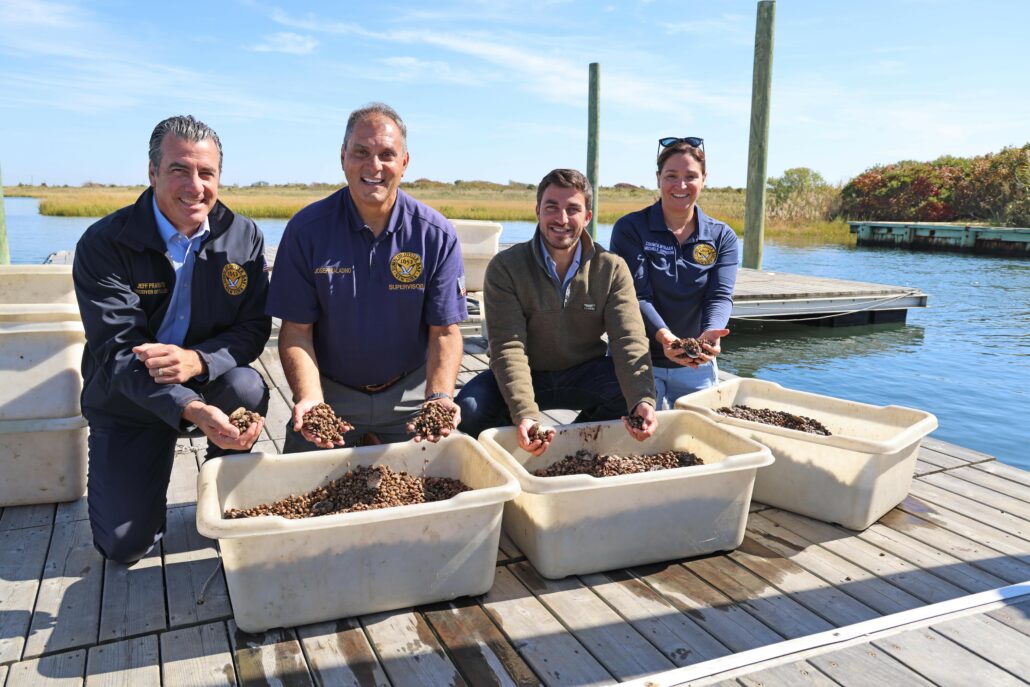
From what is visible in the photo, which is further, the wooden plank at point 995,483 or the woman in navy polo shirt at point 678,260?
the woman in navy polo shirt at point 678,260

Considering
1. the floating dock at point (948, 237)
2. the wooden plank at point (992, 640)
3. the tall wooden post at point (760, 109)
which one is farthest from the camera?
the floating dock at point (948, 237)

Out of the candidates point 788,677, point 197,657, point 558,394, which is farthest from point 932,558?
point 197,657

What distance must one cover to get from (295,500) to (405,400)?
52 centimetres

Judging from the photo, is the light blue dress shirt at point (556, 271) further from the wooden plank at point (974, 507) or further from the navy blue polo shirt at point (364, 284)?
the wooden plank at point (974, 507)

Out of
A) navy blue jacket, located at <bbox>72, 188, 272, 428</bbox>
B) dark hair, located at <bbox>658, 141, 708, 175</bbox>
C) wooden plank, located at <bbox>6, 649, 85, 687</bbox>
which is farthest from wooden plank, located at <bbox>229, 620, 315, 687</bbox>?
dark hair, located at <bbox>658, 141, 708, 175</bbox>

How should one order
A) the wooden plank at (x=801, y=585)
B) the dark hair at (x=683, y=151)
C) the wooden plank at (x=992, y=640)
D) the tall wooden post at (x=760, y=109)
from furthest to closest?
1. the tall wooden post at (x=760, y=109)
2. the dark hair at (x=683, y=151)
3. the wooden plank at (x=801, y=585)
4. the wooden plank at (x=992, y=640)

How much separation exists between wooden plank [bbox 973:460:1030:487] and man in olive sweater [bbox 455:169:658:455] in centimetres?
159

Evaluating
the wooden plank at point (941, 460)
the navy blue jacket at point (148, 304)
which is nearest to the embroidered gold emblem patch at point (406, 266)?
the navy blue jacket at point (148, 304)

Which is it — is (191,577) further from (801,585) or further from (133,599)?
(801,585)

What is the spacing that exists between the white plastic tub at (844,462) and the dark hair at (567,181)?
83 cm

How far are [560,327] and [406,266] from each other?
0.60m

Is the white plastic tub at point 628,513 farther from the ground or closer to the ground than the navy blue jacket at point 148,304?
closer to the ground

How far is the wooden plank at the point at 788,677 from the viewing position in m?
1.56

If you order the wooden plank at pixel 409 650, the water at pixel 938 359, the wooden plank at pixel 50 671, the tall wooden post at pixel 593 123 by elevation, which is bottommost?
the water at pixel 938 359
